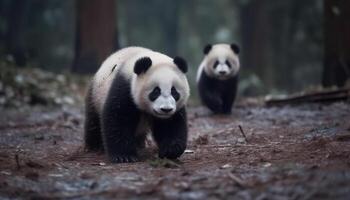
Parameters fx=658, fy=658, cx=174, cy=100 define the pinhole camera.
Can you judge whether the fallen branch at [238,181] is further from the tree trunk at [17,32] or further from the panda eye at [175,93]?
the tree trunk at [17,32]

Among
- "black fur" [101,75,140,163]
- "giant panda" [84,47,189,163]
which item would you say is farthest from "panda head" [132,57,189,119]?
"black fur" [101,75,140,163]

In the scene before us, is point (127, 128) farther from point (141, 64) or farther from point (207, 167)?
point (207, 167)

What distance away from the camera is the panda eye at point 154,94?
22.6ft

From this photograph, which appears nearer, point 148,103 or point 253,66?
point 148,103

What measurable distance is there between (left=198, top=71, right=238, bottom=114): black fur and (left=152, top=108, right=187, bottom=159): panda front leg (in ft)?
18.7

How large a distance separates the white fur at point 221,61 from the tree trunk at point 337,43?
2216 millimetres

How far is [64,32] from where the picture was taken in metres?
34.6

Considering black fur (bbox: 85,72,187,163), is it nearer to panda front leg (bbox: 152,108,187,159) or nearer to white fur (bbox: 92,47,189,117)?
panda front leg (bbox: 152,108,187,159)

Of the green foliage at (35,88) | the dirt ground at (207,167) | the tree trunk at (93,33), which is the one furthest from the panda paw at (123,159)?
the tree trunk at (93,33)

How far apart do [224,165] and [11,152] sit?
120 inches

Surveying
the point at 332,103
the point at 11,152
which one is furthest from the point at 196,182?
Result: the point at 332,103

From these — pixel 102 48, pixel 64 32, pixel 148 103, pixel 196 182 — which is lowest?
pixel 196 182

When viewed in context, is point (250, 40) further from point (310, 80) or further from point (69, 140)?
point (69, 140)

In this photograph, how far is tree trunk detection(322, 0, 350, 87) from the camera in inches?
543
